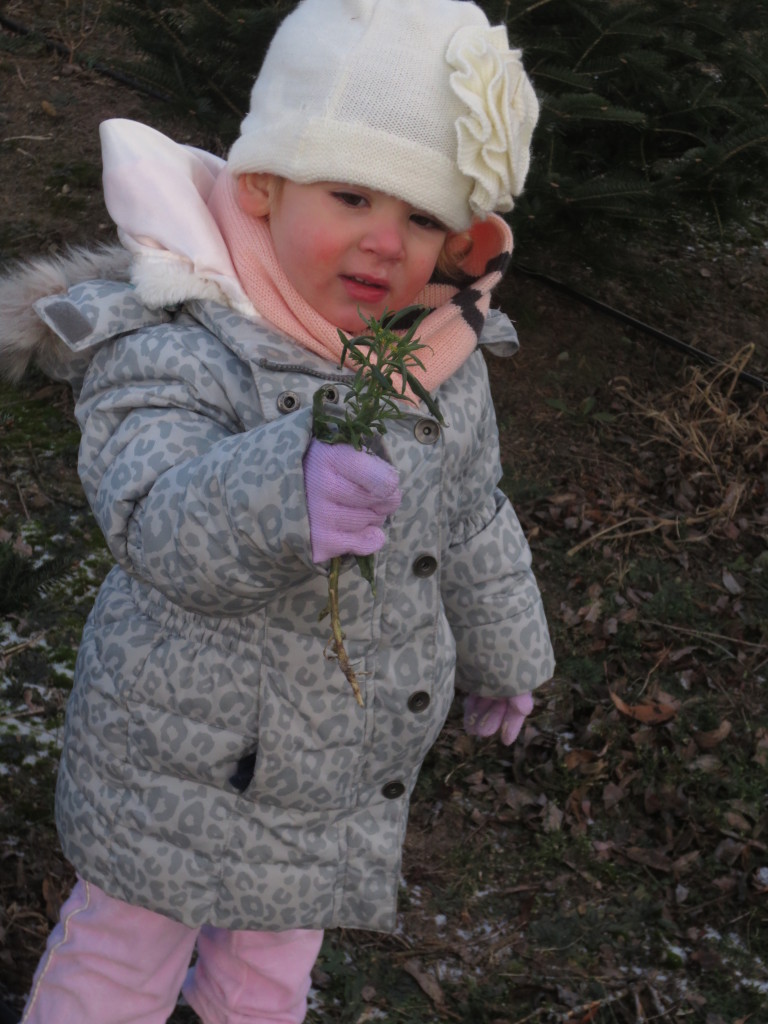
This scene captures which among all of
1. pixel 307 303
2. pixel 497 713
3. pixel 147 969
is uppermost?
pixel 307 303

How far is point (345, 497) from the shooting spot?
1.62 meters

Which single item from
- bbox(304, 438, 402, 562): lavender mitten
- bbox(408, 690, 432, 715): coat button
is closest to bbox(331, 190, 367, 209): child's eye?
bbox(304, 438, 402, 562): lavender mitten

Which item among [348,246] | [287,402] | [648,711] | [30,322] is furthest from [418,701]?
[648,711]

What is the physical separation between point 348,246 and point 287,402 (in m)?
0.30

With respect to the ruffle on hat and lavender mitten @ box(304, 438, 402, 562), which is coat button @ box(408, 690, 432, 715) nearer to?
lavender mitten @ box(304, 438, 402, 562)

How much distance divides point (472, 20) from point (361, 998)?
2.17 m

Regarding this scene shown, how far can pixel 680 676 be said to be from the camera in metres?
3.85

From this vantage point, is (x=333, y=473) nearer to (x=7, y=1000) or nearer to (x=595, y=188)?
(x=7, y=1000)

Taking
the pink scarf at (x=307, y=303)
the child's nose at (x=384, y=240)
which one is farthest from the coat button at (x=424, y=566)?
the child's nose at (x=384, y=240)

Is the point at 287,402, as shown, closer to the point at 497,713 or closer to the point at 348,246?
the point at 348,246

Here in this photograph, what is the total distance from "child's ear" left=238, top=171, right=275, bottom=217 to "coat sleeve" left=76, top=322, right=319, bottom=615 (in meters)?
0.27

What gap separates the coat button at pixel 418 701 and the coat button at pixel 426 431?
0.46 meters

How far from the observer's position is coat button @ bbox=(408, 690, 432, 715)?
2.20 m

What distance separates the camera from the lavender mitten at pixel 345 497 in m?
1.59
